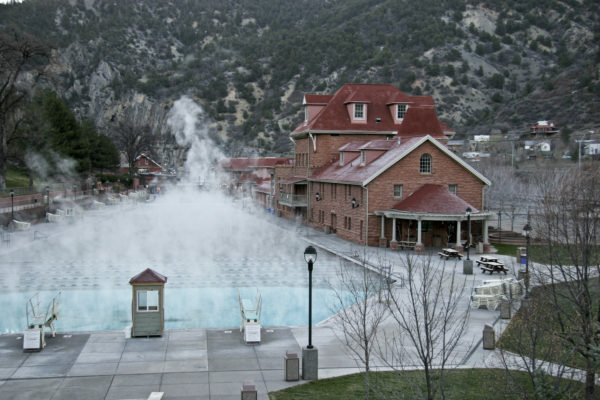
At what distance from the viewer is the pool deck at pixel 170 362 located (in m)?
12.9

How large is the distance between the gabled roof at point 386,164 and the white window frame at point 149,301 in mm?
22330

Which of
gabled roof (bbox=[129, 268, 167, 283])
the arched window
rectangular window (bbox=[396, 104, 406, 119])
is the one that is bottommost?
gabled roof (bbox=[129, 268, 167, 283])

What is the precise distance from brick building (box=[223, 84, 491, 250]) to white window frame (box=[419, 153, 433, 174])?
0.06 m

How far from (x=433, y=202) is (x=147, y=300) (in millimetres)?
22422

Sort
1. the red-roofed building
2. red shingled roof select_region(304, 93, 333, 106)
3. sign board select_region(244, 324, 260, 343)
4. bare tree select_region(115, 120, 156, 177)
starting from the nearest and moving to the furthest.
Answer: sign board select_region(244, 324, 260, 343) < the red-roofed building < red shingled roof select_region(304, 93, 333, 106) < bare tree select_region(115, 120, 156, 177)

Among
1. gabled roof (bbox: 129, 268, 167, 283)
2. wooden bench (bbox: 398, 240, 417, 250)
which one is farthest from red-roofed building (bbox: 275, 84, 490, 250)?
gabled roof (bbox: 129, 268, 167, 283)

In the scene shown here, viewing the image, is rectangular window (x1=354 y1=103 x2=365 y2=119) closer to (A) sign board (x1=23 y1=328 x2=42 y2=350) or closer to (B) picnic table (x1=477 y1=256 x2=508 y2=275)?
(B) picnic table (x1=477 y1=256 x2=508 y2=275)

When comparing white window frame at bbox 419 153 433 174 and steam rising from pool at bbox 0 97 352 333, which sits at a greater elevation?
white window frame at bbox 419 153 433 174

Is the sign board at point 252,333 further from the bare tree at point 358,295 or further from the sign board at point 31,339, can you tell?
the sign board at point 31,339

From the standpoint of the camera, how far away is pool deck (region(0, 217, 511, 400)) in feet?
42.3

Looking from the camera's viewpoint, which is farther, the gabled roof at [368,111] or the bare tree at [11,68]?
the bare tree at [11,68]

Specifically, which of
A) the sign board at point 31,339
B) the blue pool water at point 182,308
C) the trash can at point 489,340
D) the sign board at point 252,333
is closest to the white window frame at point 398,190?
the blue pool water at point 182,308

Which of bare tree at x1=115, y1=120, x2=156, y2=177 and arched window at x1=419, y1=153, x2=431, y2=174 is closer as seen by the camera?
arched window at x1=419, y1=153, x2=431, y2=174

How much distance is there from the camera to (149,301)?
1705 cm
